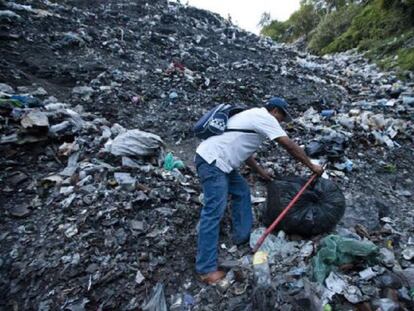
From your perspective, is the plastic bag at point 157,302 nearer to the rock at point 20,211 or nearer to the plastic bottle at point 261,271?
the plastic bottle at point 261,271

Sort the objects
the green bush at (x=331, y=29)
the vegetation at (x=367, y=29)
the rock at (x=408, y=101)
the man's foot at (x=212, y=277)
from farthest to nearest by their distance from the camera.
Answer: the green bush at (x=331, y=29), the vegetation at (x=367, y=29), the rock at (x=408, y=101), the man's foot at (x=212, y=277)

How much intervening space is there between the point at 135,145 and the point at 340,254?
7.71 ft

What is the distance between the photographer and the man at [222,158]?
8.09 feet

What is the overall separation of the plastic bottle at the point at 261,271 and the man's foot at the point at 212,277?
1.01 feet

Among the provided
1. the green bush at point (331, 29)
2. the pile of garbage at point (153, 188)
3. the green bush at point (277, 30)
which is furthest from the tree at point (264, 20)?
the pile of garbage at point (153, 188)

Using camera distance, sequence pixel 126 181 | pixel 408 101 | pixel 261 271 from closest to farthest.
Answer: pixel 261 271 → pixel 126 181 → pixel 408 101

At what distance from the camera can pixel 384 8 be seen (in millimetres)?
12727

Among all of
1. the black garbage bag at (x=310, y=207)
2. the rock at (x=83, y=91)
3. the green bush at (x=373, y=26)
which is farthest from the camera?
Answer: the green bush at (x=373, y=26)

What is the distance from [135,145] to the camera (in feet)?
11.8

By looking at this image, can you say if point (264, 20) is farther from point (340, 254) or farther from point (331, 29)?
point (340, 254)

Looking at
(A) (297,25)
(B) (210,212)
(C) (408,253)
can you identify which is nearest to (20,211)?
(B) (210,212)

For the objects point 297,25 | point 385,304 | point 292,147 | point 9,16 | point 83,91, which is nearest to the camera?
point 385,304

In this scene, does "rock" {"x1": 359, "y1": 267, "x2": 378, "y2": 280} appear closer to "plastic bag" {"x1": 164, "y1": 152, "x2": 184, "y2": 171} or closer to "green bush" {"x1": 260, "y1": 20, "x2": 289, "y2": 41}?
"plastic bag" {"x1": 164, "y1": 152, "x2": 184, "y2": 171}

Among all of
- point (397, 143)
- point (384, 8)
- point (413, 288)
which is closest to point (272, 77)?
point (397, 143)
